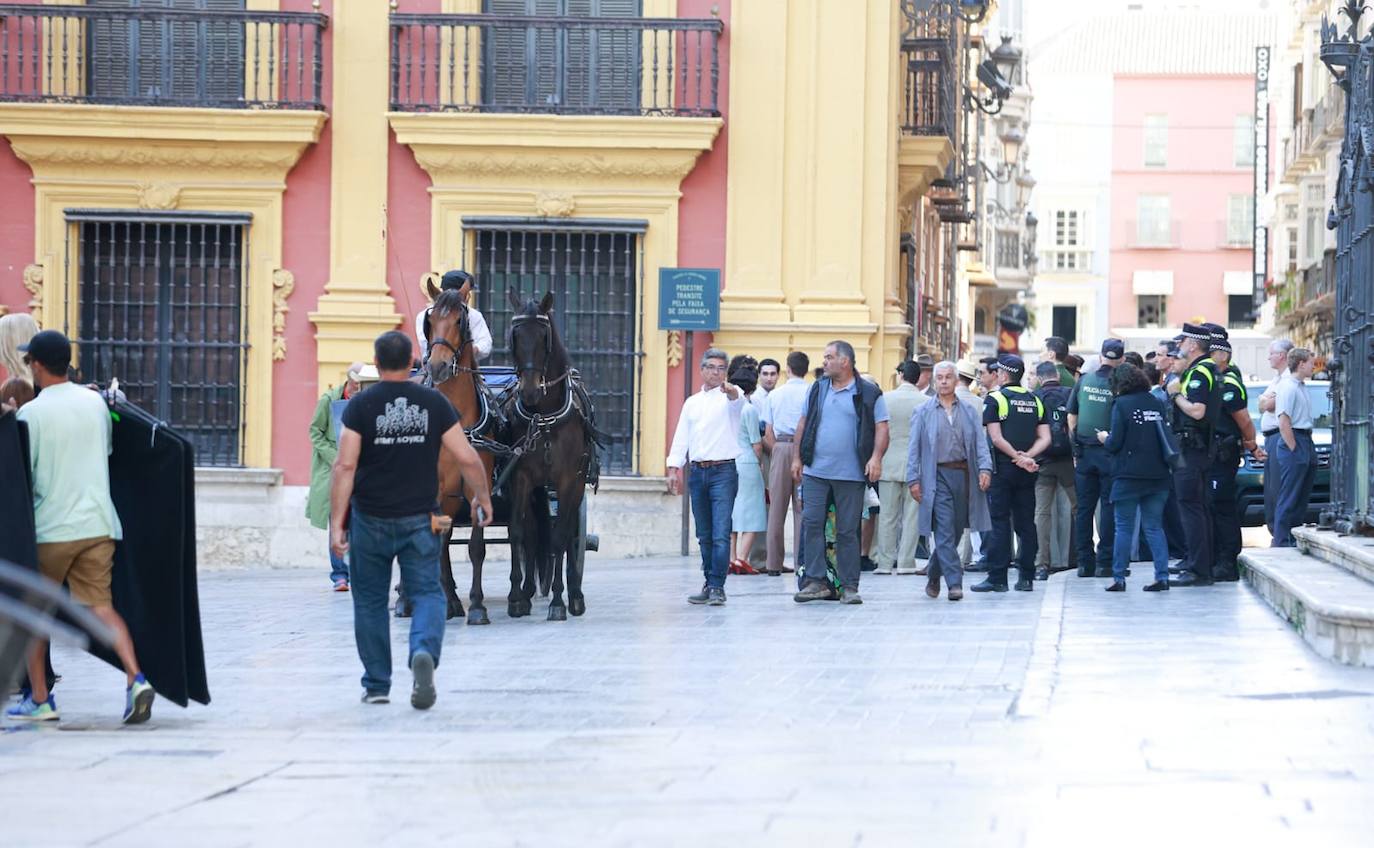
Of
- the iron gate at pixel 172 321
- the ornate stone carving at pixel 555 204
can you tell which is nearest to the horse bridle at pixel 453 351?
the ornate stone carving at pixel 555 204

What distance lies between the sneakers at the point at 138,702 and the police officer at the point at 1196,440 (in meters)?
8.71

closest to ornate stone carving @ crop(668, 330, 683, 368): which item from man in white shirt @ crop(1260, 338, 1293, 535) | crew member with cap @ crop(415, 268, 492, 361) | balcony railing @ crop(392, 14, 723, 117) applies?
balcony railing @ crop(392, 14, 723, 117)

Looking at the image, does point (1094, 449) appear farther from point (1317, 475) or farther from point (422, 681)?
point (422, 681)

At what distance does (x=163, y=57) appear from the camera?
21.3m

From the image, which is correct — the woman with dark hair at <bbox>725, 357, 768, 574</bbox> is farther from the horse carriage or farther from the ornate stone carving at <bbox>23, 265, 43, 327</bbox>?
the ornate stone carving at <bbox>23, 265, 43, 327</bbox>

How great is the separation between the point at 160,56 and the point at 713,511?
913cm

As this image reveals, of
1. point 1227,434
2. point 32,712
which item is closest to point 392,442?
point 32,712

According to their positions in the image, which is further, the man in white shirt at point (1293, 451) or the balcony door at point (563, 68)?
the balcony door at point (563, 68)

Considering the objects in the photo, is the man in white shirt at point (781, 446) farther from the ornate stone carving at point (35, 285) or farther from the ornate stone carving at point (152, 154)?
the ornate stone carving at point (35, 285)

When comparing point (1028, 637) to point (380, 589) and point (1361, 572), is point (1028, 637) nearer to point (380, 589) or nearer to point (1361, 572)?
point (1361, 572)

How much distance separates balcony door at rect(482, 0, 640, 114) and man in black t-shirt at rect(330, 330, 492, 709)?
11223mm

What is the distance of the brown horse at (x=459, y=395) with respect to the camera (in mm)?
13336

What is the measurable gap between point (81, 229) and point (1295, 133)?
3697 cm

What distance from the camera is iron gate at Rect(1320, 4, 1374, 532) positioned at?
555 inches
